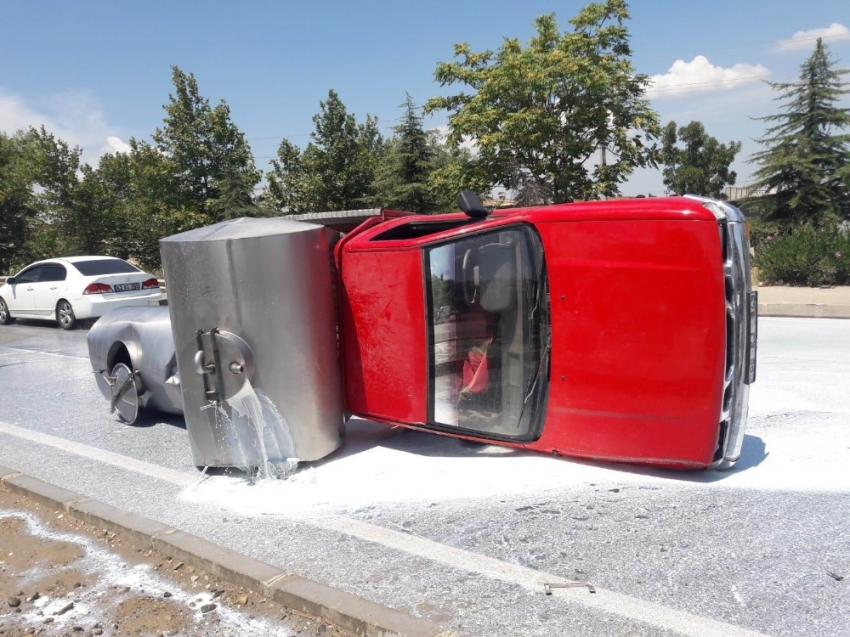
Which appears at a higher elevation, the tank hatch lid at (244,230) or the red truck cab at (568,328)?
the tank hatch lid at (244,230)

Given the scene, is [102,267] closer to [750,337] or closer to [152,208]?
[152,208]

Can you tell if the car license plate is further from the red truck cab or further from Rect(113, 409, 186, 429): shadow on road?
Rect(113, 409, 186, 429): shadow on road

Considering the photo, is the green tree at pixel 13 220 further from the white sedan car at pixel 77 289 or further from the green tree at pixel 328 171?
the white sedan car at pixel 77 289

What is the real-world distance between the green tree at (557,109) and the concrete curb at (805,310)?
9.07 m

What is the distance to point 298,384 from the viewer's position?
187 inches

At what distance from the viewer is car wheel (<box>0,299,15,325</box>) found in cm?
1622

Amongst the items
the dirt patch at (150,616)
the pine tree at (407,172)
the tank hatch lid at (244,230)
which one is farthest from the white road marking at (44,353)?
the pine tree at (407,172)

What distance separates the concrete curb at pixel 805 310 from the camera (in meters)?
12.2

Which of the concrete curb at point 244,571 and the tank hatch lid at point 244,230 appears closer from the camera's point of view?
the concrete curb at point 244,571

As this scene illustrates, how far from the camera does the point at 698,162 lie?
167ft

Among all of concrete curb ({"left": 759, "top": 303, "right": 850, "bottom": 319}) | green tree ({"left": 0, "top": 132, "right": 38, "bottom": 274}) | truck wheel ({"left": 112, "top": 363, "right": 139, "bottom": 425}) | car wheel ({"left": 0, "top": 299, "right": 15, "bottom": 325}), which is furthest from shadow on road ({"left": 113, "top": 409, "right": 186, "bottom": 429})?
green tree ({"left": 0, "top": 132, "right": 38, "bottom": 274})

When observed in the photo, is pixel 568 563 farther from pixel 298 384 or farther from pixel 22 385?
pixel 22 385

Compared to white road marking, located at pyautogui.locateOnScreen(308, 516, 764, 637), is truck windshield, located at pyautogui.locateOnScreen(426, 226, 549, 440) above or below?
above

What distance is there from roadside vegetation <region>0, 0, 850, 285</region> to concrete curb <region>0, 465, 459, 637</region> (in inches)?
643
